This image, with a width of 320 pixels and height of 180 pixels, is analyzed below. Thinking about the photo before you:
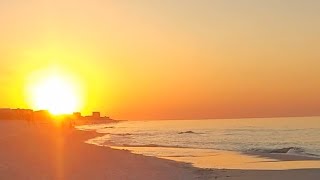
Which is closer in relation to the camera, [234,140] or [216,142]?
[216,142]

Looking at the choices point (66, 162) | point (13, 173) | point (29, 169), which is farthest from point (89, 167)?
point (13, 173)

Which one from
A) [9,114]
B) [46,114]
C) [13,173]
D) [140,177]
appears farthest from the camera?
[46,114]

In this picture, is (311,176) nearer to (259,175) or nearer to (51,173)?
(259,175)

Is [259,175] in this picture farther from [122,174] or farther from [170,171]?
[122,174]

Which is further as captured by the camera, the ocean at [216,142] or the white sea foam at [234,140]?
the white sea foam at [234,140]

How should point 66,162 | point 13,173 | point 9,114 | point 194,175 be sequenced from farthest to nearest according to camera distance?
point 9,114
point 66,162
point 194,175
point 13,173

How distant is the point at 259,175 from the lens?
20.6 metres

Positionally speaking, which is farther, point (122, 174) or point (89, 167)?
point (89, 167)

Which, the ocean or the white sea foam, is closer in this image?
the ocean

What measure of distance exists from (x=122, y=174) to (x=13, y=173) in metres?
4.26

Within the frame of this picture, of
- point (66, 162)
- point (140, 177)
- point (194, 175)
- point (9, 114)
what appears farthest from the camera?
point (9, 114)

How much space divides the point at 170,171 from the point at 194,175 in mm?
1469

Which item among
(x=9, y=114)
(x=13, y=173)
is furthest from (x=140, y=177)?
(x=9, y=114)

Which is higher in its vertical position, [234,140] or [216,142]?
[234,140]
